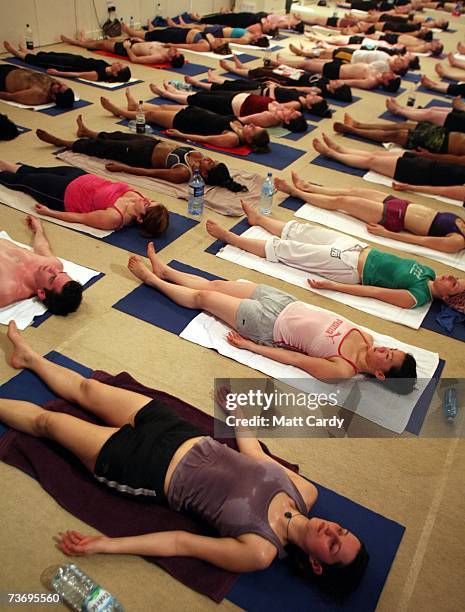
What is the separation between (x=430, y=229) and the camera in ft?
12.2

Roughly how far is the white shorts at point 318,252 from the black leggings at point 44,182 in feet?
4.75

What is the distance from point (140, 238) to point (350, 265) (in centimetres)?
139

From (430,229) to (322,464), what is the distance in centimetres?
219

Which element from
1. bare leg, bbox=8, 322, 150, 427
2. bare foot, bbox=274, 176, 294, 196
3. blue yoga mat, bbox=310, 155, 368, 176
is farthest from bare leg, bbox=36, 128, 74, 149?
bare leg, bbox=8, 322, 150, 427

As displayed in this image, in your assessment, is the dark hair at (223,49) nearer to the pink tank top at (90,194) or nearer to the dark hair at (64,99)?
the dark hair at (64,99)

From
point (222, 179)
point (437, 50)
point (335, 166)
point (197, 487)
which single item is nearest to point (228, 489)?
point (197, 487)

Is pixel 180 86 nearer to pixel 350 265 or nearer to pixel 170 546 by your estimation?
pixel 350 265

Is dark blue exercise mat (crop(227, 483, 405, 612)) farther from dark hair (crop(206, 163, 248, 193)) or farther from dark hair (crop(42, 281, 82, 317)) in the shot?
dark hair (crop(206, 163, 248, 193))

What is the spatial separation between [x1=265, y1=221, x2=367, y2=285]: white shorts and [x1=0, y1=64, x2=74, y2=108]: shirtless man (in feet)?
9.75

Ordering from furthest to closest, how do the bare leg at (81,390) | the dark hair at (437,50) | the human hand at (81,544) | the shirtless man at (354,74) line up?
the dark hair at (437,50) → the shirtless man at (354,74) → the bare leg at (81,390) → the human hand at (81,544)

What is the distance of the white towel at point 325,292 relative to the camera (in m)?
3.09

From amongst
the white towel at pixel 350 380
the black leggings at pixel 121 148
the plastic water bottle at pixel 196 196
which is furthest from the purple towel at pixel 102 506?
the black leggings at pixel 121 148

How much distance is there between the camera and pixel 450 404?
2.57 metres

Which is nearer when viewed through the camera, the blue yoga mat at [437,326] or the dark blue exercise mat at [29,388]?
the dark blue exercise mat at [29,388]
